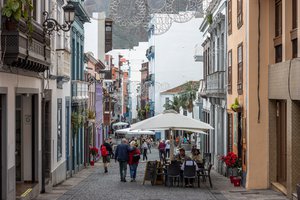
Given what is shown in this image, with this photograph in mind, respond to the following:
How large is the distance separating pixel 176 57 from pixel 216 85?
41.5 metres

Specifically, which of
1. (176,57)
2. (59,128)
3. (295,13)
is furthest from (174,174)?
(176,57)

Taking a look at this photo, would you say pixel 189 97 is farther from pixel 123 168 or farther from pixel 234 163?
pixel 234 163

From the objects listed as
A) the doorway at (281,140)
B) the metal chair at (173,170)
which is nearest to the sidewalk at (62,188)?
the metal chair at (173,170)

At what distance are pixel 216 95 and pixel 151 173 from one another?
328 inches

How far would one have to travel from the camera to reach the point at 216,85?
29.4 m

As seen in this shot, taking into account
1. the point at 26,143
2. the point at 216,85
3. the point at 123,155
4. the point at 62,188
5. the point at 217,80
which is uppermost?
the point at 217,80

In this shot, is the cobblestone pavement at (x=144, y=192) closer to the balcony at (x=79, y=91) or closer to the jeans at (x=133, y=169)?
the jeans at (x=133, y=169)

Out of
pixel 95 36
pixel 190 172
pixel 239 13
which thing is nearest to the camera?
pixel 190 172

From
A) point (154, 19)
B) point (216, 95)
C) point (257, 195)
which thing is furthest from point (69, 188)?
point (216, 95)

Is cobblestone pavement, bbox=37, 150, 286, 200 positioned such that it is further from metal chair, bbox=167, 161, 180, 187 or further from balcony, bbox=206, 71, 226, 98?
balcony, bbox=206, 71, 226, 98

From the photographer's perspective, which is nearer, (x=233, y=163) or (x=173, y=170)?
(x=173, y=170)

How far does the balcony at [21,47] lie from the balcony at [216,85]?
42.6 ft

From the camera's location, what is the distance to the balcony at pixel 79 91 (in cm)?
2932

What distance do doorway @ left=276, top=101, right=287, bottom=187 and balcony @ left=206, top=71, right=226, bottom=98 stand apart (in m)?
8.05
